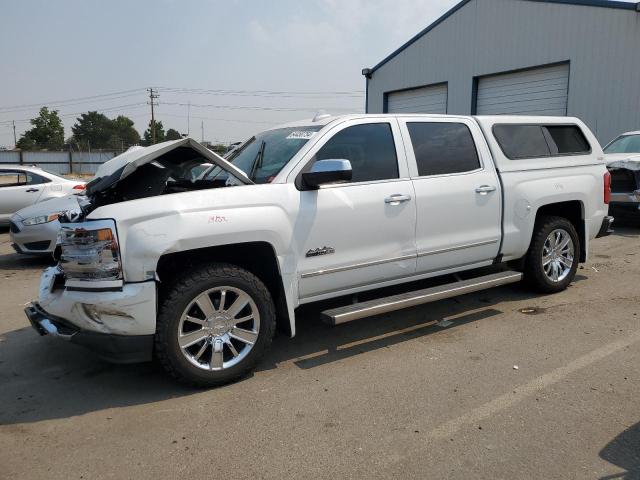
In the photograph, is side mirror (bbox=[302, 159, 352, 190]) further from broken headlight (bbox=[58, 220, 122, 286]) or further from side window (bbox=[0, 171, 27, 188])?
side window (bbox=[0, 171, 27, 188])

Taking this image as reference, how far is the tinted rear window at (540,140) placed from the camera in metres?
5.44

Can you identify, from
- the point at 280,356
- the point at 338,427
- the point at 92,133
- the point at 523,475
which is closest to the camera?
the point at 523,475

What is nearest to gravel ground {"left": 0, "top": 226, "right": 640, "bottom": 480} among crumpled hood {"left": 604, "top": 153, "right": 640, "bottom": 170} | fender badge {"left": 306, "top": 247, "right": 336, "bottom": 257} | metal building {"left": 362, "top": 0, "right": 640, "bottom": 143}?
fender badge {"left": 306, "top": 247, "right": 336, "bottom": 257}

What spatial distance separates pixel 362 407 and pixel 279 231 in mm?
1347

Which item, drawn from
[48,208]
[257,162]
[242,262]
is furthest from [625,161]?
[48,208]

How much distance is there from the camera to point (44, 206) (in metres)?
7.90

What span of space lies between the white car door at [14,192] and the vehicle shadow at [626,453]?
35.0 feet

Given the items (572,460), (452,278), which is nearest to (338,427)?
(572,460)

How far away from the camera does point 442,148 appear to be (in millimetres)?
4910

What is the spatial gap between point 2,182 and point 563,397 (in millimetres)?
10709

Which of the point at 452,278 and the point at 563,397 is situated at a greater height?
the point at 452,278

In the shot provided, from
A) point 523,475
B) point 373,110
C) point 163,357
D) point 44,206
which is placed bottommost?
point 523,475

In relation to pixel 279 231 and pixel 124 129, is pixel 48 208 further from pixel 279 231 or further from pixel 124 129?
pixel 124 129

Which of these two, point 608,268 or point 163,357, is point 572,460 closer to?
point 163,357
